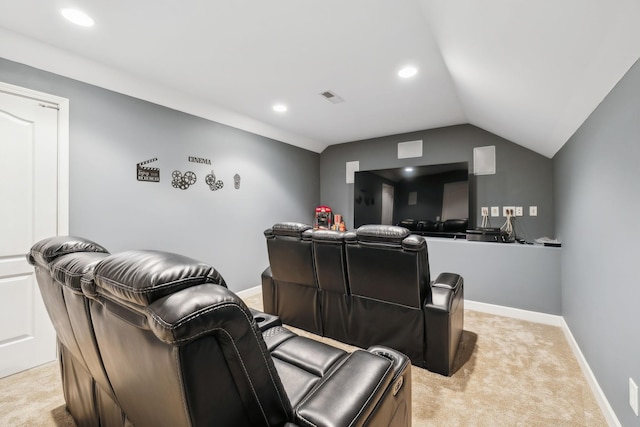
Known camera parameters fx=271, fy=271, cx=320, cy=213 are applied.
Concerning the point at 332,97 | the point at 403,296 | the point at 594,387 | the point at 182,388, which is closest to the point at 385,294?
the point at 403,296

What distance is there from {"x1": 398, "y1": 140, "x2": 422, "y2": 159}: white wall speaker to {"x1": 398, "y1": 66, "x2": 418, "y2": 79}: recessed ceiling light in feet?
6.55

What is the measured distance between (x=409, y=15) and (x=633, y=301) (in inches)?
A: 80.6

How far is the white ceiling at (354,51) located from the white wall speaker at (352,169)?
6.17 feet

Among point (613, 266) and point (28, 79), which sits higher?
point (28, 79)

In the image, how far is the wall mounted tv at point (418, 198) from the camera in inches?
156

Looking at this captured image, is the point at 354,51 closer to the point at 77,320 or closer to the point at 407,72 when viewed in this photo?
the point at 407,72

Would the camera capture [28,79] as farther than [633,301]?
Yes

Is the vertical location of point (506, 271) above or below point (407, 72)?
below

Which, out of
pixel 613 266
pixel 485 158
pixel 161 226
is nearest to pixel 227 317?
pixel 613 266

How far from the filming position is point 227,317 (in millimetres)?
624

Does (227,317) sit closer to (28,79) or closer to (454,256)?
(28,79)

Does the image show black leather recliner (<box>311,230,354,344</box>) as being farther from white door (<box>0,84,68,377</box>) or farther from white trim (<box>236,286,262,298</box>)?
white door (<box>0,84,68,377</box>)

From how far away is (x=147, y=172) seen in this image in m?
2.95

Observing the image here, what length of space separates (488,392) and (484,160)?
10.3 feet
